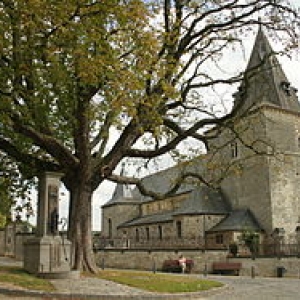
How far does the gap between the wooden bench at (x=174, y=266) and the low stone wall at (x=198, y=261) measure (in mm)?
485

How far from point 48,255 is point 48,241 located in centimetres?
50

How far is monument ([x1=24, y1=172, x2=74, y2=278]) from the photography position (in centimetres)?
1606

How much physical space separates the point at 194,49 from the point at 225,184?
106 ft

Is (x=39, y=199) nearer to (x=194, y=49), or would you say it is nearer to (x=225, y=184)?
(x=194, y=49)

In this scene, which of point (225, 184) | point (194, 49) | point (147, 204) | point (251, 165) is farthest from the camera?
point (147, 204)

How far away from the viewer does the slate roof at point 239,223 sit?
41.7 metres

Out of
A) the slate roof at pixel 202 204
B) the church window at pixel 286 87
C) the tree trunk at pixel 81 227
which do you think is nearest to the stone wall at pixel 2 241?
the slate roof at pixel 202 204

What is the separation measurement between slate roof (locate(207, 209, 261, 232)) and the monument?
26822 millimetres

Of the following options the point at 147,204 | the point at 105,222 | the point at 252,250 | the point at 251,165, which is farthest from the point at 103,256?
the point at 105,222

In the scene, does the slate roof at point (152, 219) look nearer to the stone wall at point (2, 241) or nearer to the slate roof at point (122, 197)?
the slate roof at point (122, 197)

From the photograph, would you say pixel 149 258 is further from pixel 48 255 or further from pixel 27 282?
pixel 27 282

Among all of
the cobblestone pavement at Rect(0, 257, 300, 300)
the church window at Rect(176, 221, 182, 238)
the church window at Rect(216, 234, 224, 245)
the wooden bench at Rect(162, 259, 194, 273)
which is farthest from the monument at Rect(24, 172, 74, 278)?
the church window at Rect(176, 221, 182, 238)

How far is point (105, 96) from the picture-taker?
594 inches

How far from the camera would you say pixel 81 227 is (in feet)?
59.2
